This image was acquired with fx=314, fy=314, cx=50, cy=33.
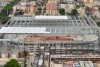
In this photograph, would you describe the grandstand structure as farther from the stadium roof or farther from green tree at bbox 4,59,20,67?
green tree at bbox 4,59,20,67

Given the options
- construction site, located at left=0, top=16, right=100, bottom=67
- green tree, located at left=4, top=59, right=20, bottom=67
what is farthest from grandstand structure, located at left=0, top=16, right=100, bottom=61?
green tree, located at left=4, top=59, right=20, bottom=67

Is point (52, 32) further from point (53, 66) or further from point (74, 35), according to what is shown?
point (53, 66)

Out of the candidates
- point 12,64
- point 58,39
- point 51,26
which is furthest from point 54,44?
point 12,64

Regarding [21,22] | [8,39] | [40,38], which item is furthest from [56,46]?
[21,22]

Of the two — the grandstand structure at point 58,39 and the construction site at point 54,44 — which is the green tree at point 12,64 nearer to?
the construction site at point 54,44

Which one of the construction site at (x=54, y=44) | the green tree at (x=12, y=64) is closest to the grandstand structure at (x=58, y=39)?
the construction site at (x=54, y=44)

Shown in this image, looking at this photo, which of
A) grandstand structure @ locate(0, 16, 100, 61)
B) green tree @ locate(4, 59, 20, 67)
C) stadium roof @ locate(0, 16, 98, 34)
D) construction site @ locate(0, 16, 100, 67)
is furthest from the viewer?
stadium roof @ locate(0, 16, 98, 34)

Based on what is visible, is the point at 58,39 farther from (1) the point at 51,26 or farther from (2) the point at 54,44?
(1) the point at 51,26
